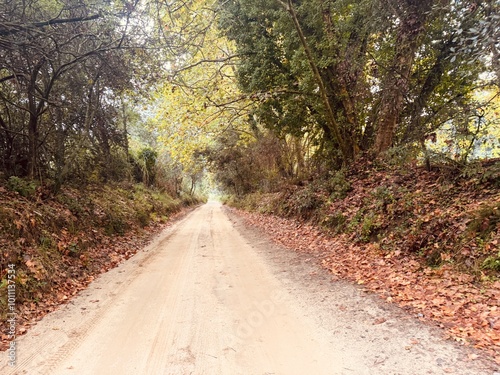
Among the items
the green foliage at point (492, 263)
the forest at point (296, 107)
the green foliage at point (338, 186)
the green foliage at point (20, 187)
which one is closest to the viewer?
the green foliage at point (492, 263)

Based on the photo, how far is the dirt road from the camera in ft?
9.43

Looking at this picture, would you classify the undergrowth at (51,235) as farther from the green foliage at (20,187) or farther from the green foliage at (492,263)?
the green foliage at (492,263)

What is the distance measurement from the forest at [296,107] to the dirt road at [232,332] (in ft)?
4.92

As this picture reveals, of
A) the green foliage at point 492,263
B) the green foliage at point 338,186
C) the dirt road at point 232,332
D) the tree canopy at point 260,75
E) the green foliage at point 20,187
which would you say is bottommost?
the dirt road at point 232,332

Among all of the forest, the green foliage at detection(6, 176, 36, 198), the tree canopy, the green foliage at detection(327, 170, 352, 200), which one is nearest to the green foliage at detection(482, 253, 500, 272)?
the forest

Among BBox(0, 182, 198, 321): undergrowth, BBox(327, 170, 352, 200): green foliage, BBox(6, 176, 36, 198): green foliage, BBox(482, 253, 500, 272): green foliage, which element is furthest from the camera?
BBox(327, 170, 352, 200): green foliage

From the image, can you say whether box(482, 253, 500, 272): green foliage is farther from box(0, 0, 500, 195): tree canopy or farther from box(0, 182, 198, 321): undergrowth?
box(0, 182, 198, 321): undergrowth

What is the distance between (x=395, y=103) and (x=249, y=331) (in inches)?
306

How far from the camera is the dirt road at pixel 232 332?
2.87m

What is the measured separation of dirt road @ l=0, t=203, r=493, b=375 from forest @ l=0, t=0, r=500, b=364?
150 centimetres

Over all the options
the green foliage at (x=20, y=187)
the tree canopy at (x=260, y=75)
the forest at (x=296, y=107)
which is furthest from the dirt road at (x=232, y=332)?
the tree canopy at (x=260, y=75)

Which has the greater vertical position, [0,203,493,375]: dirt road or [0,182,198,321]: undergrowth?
[0,182,198,321]: undergrowth

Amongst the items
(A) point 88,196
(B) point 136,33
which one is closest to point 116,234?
(A) point 88,196

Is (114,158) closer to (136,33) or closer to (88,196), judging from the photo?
(88,196)
